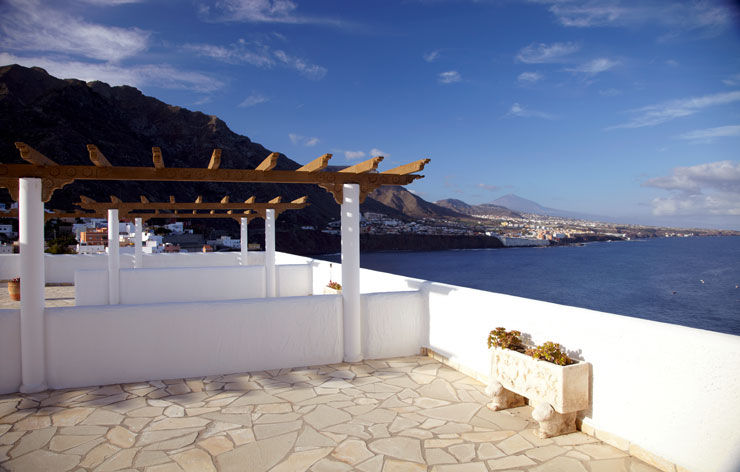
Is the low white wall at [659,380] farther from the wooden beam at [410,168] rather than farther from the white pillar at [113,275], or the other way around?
the white pillar at [113,275]

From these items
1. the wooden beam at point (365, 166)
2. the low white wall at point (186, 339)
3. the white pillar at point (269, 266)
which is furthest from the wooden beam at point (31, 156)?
the white pillar at point (269, 266)

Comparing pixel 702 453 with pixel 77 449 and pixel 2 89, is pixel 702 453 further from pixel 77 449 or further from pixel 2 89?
pixel 2 89

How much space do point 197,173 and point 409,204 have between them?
85505 mm

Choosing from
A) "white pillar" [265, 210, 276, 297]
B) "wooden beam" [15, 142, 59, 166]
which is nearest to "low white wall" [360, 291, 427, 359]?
"wooden beam" [15, 142, 59, 166]

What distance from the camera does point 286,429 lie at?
3.62 m

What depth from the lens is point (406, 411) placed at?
3.96 metres

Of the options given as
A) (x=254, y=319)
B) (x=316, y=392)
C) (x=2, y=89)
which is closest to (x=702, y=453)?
(x=316, y=392)

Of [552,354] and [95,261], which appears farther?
[95,261]

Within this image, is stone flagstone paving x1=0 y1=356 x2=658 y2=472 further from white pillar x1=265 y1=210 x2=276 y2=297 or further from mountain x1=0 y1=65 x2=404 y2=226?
mountain x1=0 y1=65 x2=404 y2=226

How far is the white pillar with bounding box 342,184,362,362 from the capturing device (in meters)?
5.41

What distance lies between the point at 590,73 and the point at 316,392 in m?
83.7

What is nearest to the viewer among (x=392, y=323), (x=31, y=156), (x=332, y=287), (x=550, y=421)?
(x=550, y=421)

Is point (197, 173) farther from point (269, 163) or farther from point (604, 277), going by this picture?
point (604, 277)

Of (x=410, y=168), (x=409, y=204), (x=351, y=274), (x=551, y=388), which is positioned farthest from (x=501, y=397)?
(x=409, y=204)
